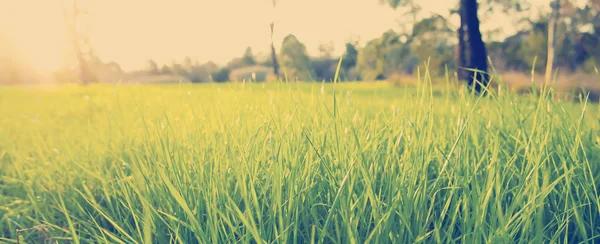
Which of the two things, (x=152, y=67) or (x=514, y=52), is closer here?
(x=514, y=52)

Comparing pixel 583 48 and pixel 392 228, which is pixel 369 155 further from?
pixel 583 48

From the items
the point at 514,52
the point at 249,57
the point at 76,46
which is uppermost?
the point at 76,46

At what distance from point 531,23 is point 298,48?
15.8 meters

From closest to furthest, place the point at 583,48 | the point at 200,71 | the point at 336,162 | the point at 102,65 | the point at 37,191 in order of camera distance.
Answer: the point at 336,162 < the point at 37,191 < the point at 583,48 < the point at 200,71 < the point at 102,65

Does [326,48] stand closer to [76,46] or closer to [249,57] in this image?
[76,46]

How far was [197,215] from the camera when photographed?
0.76 meters

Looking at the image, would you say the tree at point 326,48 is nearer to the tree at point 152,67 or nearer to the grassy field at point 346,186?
the grassy field at point 346,186

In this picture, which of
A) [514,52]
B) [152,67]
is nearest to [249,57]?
[152,67]

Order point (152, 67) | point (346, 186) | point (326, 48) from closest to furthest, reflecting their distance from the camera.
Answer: point (346, 186) → point (326, 48) → point (152, 67)

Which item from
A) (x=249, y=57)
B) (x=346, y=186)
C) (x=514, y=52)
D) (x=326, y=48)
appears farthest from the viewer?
(x=249, y=57)

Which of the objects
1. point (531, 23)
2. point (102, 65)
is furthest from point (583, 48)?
point (102, 65)

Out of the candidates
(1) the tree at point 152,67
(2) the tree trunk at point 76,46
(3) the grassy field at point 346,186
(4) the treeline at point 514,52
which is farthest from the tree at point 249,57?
(3) the grassy field at point 346,186

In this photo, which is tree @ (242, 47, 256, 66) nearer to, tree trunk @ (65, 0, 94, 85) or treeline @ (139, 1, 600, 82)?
treeline @ (139, 1, 600, 82)

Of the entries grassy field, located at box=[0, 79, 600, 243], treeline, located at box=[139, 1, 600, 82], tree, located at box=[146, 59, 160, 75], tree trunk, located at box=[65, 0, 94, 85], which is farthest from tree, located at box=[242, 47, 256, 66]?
grassy field, located at box=[0, 79, 600, 243]
